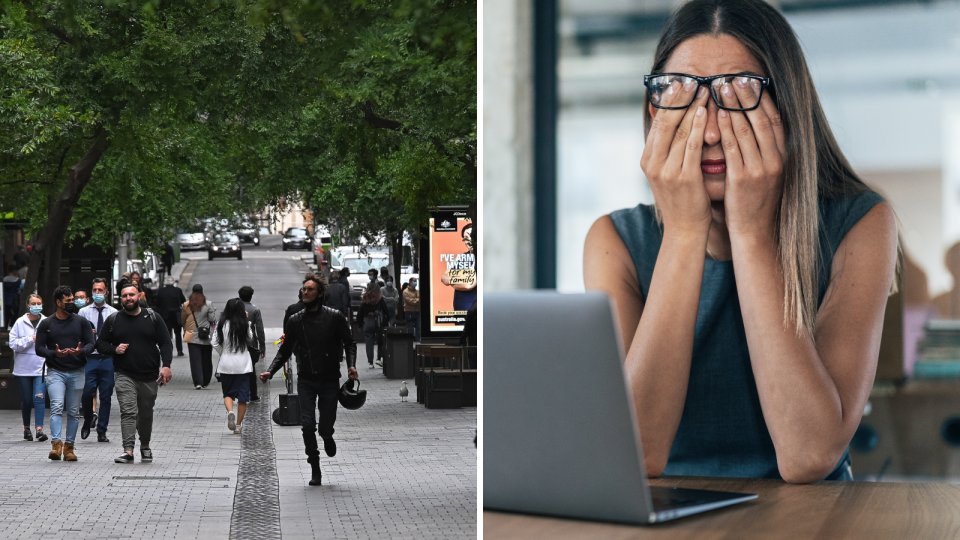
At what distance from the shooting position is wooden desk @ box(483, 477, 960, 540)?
2.00 metres

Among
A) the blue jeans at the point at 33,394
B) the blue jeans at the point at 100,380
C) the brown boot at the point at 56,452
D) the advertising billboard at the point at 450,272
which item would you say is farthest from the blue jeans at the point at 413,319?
the brown boot at the point at 56,452

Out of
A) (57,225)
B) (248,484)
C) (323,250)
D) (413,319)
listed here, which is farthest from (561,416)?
(323,250)

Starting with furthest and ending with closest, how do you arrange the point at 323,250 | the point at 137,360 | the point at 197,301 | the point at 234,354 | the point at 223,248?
the point at 223,248 < the point at 323,250 < the point at 197,301 < the point at 234,354 < the point at 137,360

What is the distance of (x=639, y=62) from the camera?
13.3 feet

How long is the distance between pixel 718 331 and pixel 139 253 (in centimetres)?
2649

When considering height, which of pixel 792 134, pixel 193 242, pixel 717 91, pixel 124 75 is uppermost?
pixel 124 75

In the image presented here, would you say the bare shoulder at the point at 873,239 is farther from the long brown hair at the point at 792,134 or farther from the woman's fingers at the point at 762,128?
the woman's fingers at the point at 762,128

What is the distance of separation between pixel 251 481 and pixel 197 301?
6.54 m

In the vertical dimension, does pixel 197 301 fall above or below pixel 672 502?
below

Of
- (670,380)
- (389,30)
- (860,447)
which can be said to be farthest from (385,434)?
(670,380)

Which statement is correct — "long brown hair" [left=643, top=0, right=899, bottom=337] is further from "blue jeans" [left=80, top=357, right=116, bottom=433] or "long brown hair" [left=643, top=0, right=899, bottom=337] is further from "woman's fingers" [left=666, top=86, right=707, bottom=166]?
"blue jeans" [left=80, top=357, right=116, bottom=433]

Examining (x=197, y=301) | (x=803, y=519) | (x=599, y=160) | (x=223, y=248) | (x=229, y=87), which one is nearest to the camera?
(x=803, y=519)

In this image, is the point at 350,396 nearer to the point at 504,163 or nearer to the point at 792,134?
the point at 504,163

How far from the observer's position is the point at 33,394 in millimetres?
12617
